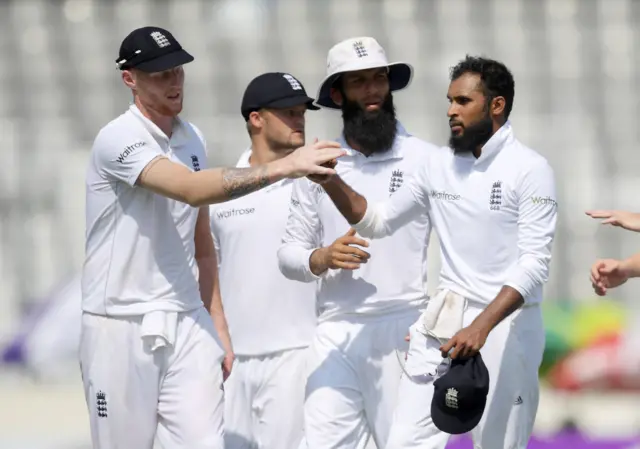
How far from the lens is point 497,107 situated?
5520 mm

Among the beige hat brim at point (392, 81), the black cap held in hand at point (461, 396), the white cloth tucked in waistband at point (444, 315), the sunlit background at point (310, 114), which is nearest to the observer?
the black cap held in hand at point (461, 396)

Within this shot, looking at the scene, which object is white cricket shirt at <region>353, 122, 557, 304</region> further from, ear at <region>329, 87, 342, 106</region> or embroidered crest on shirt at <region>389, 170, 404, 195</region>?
ear at <region>329, 87, 342, 106</region>

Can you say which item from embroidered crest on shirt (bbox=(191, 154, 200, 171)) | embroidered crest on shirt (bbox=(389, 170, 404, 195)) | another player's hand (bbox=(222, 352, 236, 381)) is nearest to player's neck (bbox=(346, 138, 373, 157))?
embroidered crest on shirt (bbox=(389, 170, 404, 195))

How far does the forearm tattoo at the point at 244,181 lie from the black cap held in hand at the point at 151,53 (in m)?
0.60

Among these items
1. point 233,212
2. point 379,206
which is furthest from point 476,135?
point 233,212

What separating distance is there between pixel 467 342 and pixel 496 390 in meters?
0.49

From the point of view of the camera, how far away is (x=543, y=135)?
18.2m

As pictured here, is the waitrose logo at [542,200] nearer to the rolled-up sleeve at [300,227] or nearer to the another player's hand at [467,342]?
the another player's hand at [467,342]

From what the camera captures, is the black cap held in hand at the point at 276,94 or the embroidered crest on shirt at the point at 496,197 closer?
the embroidered crest on shirt at the point at 496,197

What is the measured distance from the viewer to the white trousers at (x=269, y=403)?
6234mm

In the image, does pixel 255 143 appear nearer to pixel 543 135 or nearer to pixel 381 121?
pixel 381 121

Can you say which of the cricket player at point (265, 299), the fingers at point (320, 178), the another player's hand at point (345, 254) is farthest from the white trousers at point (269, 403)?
the fingers at point (320, 178)

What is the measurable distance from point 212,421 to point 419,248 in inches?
51.7

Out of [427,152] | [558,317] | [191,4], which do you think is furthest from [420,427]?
[191,4]
